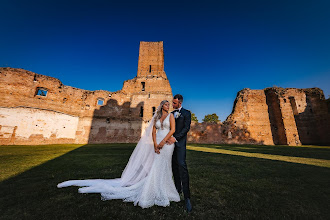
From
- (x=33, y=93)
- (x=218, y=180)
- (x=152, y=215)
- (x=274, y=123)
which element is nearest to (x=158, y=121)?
(x=152, y=215)

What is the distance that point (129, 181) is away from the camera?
9.17 feet

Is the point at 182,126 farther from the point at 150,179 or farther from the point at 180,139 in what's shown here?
the point at 150,179

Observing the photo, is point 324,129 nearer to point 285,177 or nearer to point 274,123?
point 274,123

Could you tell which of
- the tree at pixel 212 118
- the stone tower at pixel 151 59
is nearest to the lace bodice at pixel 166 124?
the stone tower at pixel 151 59

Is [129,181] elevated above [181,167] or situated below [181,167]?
below

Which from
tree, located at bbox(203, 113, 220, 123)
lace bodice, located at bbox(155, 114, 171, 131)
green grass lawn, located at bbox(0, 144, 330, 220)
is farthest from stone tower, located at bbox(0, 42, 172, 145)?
tree, located at bbox(203, 113, 220, 123)

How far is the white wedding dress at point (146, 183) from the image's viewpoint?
2.24 metres

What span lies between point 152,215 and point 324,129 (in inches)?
1109

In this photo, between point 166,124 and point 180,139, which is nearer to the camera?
point 180,139

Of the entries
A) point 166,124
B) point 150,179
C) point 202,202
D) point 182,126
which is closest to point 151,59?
point 166,124

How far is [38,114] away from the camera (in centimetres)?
1485

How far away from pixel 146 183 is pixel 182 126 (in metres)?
1.20

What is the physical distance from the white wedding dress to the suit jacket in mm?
190

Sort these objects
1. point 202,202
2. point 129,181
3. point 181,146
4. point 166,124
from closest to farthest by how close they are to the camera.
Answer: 1. point 202,202
2. point 181,146
3. point 166,124
4. point 129,181
